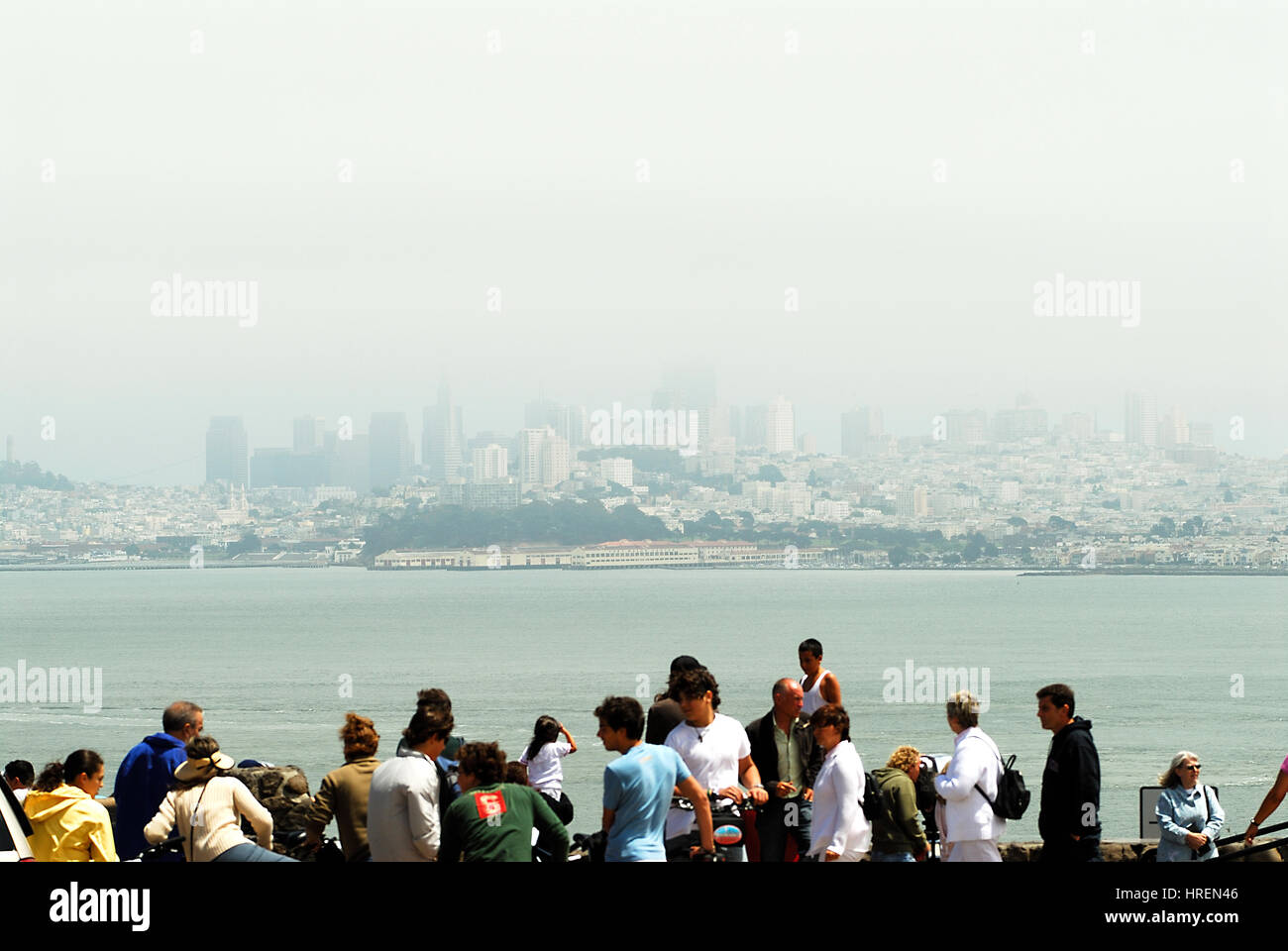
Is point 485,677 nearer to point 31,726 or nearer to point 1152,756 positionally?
point 31,726

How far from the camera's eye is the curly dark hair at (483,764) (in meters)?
7.18

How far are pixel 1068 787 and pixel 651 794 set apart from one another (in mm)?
2803

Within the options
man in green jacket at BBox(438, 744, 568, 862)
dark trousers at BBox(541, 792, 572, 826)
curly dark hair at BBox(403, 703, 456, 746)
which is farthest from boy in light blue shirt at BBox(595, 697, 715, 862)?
dark trousers at BBox(541, 792, 572, 826)

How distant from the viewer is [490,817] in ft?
A: 23.2

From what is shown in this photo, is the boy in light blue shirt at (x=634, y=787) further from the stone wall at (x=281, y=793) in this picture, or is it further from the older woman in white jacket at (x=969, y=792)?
the stone wall at (x=281, y=793)

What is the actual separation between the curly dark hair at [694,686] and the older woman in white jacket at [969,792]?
1.48 m

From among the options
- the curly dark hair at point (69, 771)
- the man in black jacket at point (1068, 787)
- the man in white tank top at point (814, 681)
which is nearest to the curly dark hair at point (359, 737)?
the curly dark hair at point (69, 771)

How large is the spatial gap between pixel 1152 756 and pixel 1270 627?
11540 centimetres

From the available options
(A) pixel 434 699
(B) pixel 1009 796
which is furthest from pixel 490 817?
(B) pixel 1009 796

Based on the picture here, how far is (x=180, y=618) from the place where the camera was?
18550cm

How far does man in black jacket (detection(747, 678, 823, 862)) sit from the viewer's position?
958 centimetres

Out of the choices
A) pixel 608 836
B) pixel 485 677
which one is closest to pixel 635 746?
pixel 608 836

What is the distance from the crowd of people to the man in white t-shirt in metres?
0.01

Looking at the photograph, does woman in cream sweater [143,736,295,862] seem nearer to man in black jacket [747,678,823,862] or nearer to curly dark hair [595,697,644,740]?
curly dark hair [595,697,644,740]
